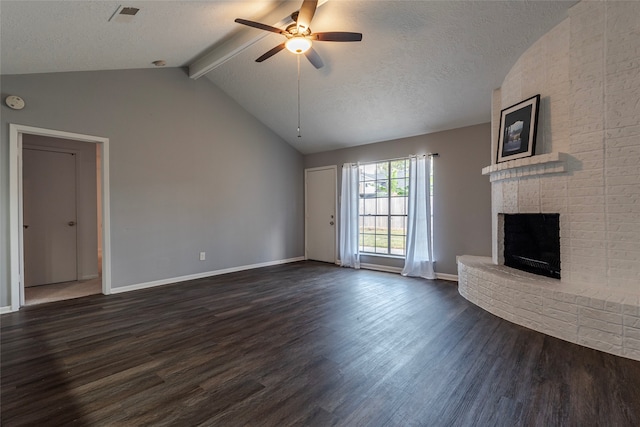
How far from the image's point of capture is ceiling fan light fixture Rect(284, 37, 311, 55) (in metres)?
2.70

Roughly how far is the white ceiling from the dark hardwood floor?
2729mm

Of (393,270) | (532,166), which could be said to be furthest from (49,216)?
(532,166)

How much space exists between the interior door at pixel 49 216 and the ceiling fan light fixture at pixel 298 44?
4.35 meters

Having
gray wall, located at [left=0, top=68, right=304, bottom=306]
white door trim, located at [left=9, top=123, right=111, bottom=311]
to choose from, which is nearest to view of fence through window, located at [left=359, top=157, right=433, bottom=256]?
gray wall, located at [left=0, top=68, right=304, bottom=306]

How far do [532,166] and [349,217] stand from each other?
11.0 ft

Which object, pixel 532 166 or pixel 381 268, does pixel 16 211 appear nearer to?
pixel 381 268

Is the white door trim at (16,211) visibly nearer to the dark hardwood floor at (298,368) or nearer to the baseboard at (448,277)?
the dark hardwood floor at (298,368)

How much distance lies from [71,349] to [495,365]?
3.32 metres

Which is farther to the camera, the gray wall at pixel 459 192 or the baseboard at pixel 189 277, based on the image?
the gray wall at pixel 459 192

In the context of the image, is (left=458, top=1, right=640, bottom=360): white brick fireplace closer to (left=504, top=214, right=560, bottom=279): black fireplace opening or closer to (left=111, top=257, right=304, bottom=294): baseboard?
(left=504, top=214, right=560, bottom=279): black fireplace opening

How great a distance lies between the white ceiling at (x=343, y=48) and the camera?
271 cm

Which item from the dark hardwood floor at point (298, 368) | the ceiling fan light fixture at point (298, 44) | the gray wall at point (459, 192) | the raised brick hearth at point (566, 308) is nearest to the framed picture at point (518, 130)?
the gray wall at point (459, 192)

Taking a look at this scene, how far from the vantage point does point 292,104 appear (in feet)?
16.6

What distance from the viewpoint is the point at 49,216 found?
4.59 meters
